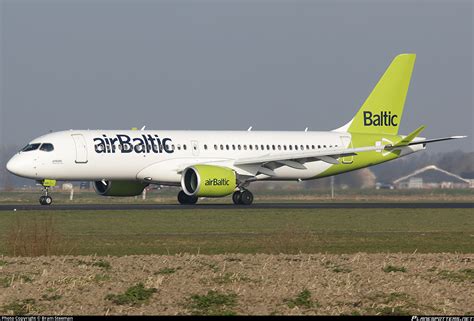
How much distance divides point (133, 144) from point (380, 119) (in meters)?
16.0

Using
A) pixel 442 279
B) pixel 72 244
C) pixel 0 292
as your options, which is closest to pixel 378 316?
pixel 442 279

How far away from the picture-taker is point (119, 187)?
52594 mm

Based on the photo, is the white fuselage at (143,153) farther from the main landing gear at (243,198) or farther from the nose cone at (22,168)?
the main landing gear at (243,198)

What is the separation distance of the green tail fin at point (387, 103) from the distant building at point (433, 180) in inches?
759

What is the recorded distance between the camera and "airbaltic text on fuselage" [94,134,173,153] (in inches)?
1954

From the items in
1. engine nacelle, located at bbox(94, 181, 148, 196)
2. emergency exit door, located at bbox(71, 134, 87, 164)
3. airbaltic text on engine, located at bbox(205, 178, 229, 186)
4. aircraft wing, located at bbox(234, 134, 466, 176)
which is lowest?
engine nacelle, located at bbox(94, 181, 148, 196)

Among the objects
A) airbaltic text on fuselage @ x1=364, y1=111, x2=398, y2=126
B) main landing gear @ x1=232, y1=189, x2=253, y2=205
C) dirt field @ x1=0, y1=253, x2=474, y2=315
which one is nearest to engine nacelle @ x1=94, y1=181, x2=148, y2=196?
main landing gear @ x1=232, y1=189, x2=253, y2=205

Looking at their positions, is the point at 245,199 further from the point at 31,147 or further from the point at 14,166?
the point at 14,166

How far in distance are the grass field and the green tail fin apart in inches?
466

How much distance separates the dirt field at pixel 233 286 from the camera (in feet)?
60.4

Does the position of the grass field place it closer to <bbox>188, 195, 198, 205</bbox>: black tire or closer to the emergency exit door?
the emergency exit door

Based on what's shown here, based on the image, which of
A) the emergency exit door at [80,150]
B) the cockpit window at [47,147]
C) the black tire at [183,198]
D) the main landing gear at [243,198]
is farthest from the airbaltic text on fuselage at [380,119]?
the cockpit window at [47,147]

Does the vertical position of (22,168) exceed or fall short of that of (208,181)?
it exceeds it

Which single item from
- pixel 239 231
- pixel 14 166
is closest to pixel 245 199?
pixel 14 166
